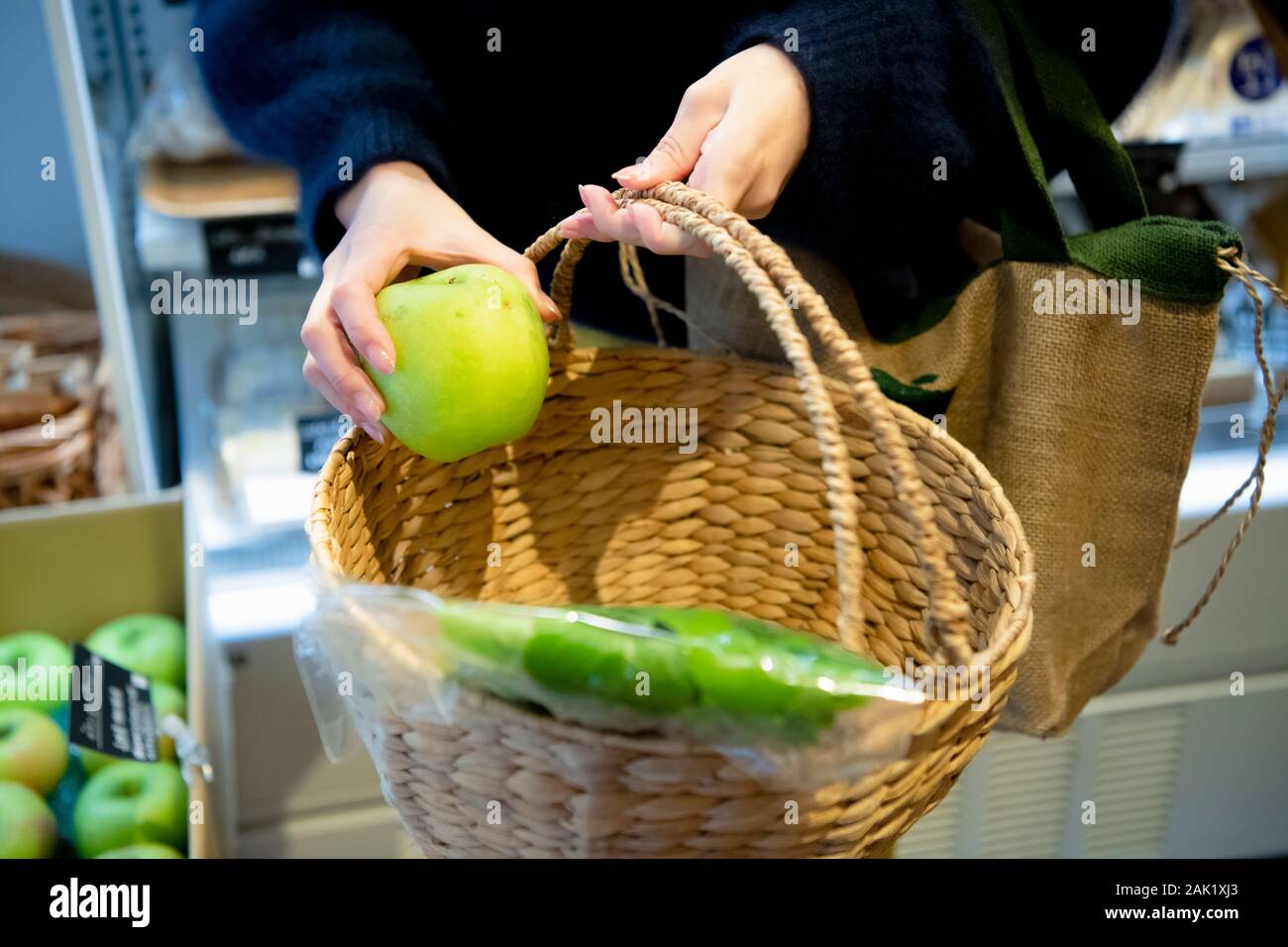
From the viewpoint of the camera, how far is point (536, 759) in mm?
496

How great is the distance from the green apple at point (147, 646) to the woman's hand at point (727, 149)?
742 millimetres

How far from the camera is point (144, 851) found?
917 millimetres

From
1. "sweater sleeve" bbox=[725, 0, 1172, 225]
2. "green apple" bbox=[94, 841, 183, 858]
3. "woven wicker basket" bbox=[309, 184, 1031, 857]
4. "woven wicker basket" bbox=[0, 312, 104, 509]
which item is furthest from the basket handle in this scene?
"woven wicker basket" bbox=[0, 312, 104, 509]

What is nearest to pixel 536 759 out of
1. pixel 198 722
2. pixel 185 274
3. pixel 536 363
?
pixel 536 363

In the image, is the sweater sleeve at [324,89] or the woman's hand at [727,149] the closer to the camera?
the woman's hand at [727,149]

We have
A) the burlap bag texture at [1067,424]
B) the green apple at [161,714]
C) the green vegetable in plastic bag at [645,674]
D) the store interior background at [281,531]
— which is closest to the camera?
the green vegetable in plastic bag at [645,674]

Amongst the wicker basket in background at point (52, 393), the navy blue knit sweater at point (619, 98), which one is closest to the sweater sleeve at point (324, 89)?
the navy blue knit sweater at point (619, 98)

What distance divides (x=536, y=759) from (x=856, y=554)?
0.17m

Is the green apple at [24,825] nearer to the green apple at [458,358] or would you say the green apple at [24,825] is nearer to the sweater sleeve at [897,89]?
the green apple at [458,358]

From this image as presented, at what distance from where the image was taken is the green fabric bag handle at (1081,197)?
697mm

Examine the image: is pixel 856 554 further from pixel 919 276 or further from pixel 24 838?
pixel 24 838

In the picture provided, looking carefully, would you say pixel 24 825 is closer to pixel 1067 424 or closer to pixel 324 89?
pixel 324 89

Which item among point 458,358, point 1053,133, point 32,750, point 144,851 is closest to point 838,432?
point 458,358

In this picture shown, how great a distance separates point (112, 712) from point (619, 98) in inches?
27.5
